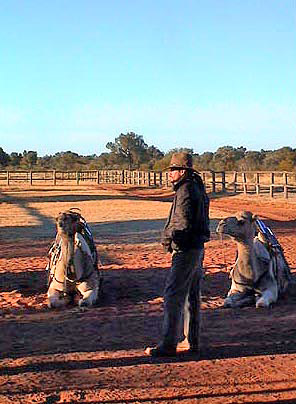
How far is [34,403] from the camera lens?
554 cm

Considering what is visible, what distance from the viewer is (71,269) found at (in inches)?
412

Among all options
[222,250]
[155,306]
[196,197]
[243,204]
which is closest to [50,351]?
[196,197]

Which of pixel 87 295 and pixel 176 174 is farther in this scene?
pixel 87 295

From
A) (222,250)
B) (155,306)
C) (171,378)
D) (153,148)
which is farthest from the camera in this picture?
(153,148)

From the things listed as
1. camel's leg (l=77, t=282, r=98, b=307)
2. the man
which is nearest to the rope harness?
camel's leg (l=77, t=282, r=98, b=307)

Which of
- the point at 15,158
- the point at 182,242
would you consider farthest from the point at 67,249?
the point at 15,158

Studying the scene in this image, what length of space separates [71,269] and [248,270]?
8.06 feet

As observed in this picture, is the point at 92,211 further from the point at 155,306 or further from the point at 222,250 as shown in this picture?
the point at 155,306

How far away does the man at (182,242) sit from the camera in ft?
22.3

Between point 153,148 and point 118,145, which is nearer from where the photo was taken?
point 118,145

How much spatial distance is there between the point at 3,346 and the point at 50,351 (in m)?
0.60

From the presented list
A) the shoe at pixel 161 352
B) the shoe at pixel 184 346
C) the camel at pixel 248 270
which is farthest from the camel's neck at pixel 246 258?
the shoe at pixel 161 352

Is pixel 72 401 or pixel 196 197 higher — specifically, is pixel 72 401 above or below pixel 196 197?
below

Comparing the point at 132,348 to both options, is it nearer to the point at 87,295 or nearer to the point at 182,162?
the point at 182,162
